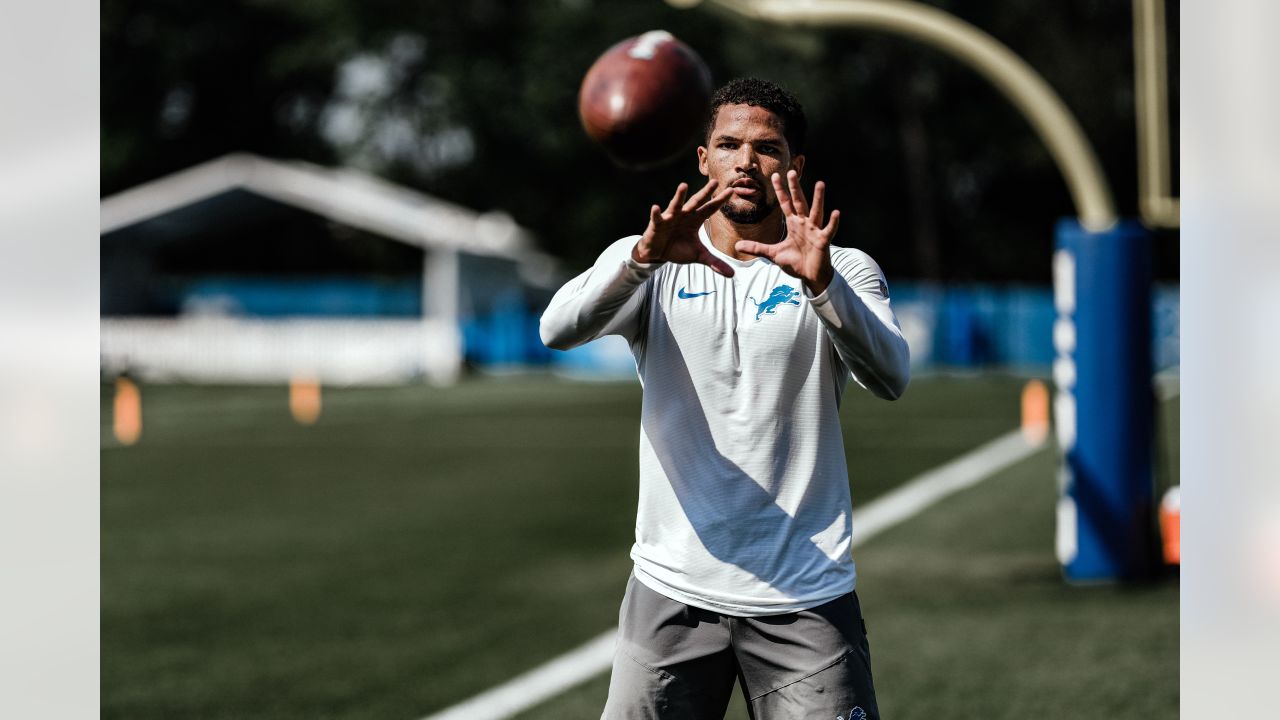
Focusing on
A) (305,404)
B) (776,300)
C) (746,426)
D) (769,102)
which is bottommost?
(305,404)

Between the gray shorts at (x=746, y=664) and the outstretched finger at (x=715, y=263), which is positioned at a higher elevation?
the outstretched finger at (x=715, y=263)

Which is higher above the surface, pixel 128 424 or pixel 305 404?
pixel 305 404

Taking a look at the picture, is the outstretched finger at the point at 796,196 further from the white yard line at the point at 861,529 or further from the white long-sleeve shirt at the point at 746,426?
the white yard line at the point at 861,529

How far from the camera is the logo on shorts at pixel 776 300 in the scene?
346cm

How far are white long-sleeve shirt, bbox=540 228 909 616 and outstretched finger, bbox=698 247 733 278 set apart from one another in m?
0.07

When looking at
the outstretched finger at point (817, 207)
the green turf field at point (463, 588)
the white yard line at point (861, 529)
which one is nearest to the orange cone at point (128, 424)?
the green turf field at point (463, 588)

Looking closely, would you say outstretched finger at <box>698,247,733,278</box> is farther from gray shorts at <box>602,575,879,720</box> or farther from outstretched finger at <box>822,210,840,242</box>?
gray shorts at <box>602,575,879,720</box>

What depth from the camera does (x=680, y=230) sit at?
3.30 m

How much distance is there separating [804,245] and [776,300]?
0.98ft

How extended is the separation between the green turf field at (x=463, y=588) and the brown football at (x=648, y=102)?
292 centimetres

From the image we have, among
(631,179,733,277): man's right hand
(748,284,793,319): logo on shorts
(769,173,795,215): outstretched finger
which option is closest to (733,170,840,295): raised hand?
(769,173,795,215): outstretched finger

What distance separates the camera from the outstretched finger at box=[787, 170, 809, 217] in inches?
128
